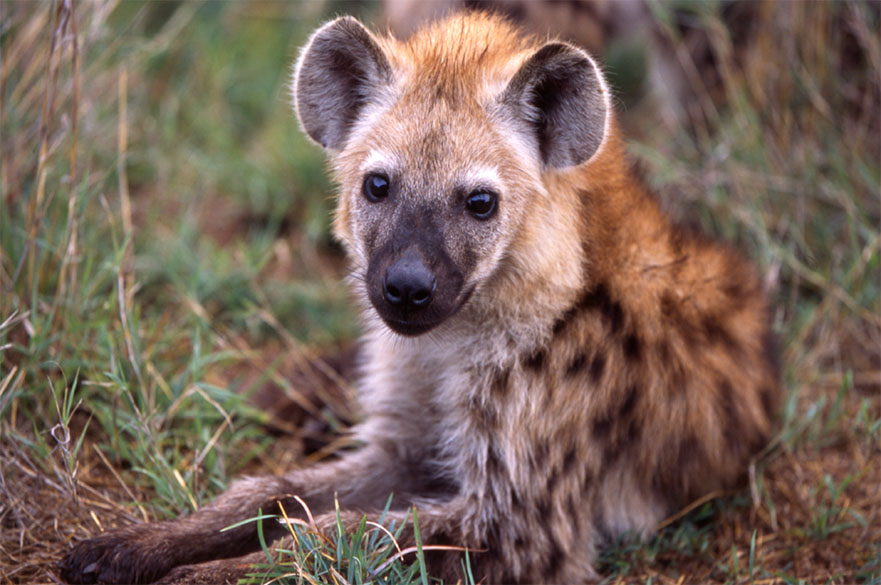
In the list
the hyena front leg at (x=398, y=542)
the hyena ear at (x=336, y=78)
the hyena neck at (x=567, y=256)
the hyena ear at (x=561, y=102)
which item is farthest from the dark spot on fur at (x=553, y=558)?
the hyena ear at (x=336, y=78)

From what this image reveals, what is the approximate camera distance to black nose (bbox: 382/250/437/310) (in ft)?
6.99

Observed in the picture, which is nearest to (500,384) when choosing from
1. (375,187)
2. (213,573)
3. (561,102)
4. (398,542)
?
(398,542)

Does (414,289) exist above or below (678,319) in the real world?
above

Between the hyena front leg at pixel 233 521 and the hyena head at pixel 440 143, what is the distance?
21.2 inches

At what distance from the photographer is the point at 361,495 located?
2.60 meters

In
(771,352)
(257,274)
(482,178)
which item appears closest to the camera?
(482,178)

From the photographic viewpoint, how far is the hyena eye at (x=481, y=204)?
7.45 feet

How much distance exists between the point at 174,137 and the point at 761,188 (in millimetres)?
2536

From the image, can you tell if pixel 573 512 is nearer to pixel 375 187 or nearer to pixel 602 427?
pixel 602 427

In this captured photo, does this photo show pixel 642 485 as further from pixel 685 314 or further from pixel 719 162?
pixel 719 162

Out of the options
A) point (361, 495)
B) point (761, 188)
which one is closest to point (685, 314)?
point (361, 495)

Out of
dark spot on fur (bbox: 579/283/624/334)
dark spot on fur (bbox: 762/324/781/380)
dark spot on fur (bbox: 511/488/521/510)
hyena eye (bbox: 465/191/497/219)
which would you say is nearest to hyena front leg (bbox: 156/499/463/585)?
dark spot on fur (bbox: 511/488/521/510)

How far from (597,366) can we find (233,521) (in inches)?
39.0

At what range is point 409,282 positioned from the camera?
2.13 metres
